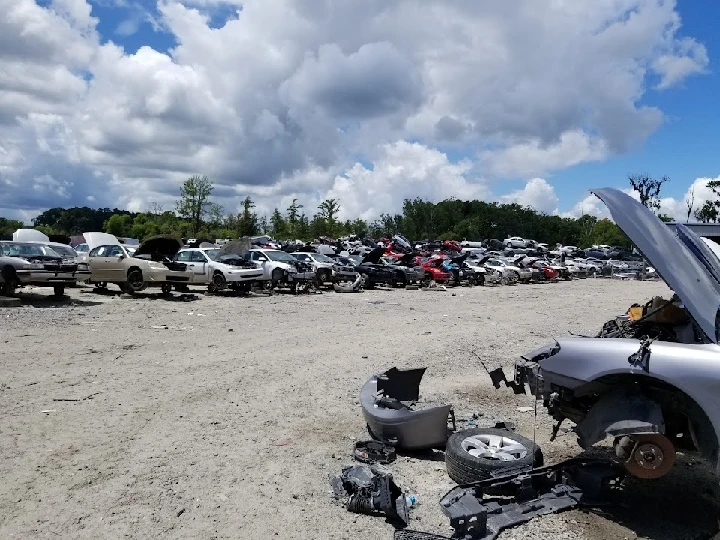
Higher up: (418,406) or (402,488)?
(418,406)

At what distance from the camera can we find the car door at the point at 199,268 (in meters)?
18.9

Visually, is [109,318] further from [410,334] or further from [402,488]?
[402,488]

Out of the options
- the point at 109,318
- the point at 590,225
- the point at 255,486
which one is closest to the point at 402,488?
the point at 255,486

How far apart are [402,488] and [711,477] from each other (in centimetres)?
275

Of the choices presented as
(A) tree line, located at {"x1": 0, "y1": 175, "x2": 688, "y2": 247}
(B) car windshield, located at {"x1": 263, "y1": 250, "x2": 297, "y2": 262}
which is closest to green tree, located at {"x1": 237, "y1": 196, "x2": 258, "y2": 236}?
(A) tree line, located at {"x1": 0, "y1": 175, "x2": 688, "y2": 247}

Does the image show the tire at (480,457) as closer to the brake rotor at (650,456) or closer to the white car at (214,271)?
the brake rotor at (650,456)

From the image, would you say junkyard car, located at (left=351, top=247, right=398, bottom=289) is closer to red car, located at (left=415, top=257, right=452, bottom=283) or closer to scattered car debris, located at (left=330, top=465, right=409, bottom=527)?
red car, located at (left=415, top=257, right=452, bottom=283)

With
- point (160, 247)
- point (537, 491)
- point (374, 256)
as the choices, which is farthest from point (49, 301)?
point (537, 491)

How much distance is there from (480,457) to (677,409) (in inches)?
59.2

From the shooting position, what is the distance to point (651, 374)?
3645 millimetres

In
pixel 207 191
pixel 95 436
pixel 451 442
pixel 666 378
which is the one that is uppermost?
pixel 207 191

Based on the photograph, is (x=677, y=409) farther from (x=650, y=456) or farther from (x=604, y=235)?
(x=604, y=235)

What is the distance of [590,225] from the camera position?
100125mm

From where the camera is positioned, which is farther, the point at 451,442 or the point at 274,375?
the point at 274,375
